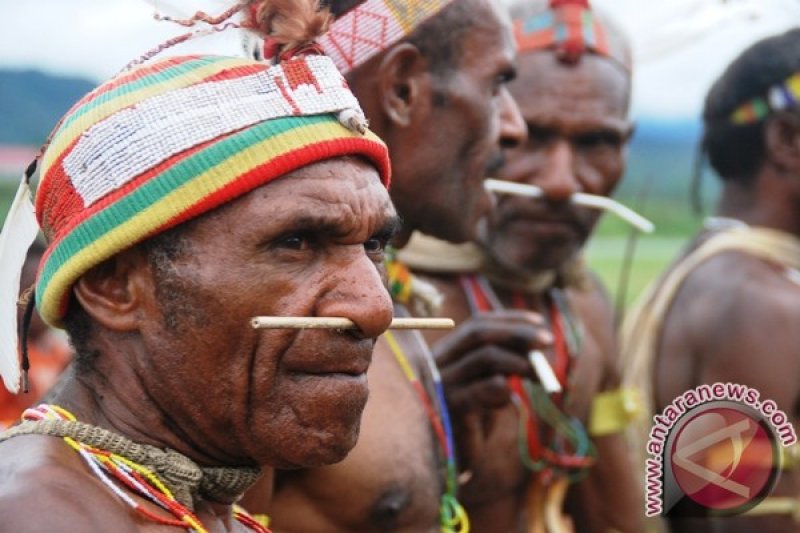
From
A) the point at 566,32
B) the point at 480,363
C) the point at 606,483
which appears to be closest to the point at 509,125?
the point at 480,363

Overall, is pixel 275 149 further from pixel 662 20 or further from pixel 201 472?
pixel 662 20

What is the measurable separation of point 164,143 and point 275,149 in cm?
19

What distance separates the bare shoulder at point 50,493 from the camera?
213cm

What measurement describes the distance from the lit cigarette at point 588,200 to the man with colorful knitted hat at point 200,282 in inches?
92.6

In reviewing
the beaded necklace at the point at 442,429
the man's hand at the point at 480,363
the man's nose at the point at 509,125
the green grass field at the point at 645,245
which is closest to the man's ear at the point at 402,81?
the man's nose at the point at 509,125

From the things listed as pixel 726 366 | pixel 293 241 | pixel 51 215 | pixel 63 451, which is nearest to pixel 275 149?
pixel 293 241

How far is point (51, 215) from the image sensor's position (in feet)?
8.37

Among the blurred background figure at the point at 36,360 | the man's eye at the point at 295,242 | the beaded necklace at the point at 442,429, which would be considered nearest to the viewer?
the man's eye at the point at 295,242

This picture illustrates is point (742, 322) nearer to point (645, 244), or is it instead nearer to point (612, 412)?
point (612, 412)

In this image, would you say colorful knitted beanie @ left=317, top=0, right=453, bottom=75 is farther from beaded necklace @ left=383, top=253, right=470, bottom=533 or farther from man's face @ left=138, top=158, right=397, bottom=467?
man's face @ left=138, top=158, right=397, bottom=467

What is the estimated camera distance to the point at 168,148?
7.91ft

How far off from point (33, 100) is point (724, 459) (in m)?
3.52

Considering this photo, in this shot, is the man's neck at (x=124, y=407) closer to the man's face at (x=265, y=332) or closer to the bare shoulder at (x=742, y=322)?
the man's face at (x=265, y=332)

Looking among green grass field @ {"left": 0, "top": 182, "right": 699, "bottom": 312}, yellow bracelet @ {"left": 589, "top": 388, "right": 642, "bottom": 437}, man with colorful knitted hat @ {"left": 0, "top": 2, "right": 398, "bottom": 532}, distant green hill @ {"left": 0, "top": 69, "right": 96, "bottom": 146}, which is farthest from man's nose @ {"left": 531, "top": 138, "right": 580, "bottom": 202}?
green grass field @ {"left": 0, "top": 182, "right": 699, "bottom": 312}
